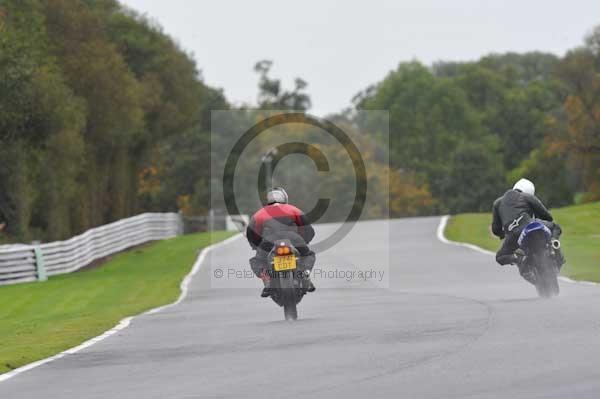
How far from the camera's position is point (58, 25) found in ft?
174

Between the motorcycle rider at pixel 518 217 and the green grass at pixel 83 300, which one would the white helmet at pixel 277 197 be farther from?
the motorcycle rider at pixel 518 217

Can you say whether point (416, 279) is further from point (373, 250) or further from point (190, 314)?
point (373, 250)

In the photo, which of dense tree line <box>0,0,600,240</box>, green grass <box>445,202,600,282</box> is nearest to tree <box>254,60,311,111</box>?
dense tree line <box>0,0,600,240</box>

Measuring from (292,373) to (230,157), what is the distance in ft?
325

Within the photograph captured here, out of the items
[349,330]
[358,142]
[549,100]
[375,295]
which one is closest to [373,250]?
[375,295]

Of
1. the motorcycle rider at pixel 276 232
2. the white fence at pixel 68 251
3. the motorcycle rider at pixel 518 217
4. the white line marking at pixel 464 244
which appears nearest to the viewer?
the motorcycle rider at pixel 276 232

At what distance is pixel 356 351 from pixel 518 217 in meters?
7.19

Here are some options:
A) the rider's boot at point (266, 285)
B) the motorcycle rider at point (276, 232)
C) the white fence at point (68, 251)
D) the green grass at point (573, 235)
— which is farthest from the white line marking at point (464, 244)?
the white fence at point (68, 251)

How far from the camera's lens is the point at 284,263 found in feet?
57.3

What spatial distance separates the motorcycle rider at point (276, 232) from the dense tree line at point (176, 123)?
24066 mm

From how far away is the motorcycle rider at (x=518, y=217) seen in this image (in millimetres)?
18969

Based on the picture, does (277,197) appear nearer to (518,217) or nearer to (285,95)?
(518,217)

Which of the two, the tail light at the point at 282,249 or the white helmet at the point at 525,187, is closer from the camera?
the tail light at the point at 282,249

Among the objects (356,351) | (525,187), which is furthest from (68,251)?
(356,351)
